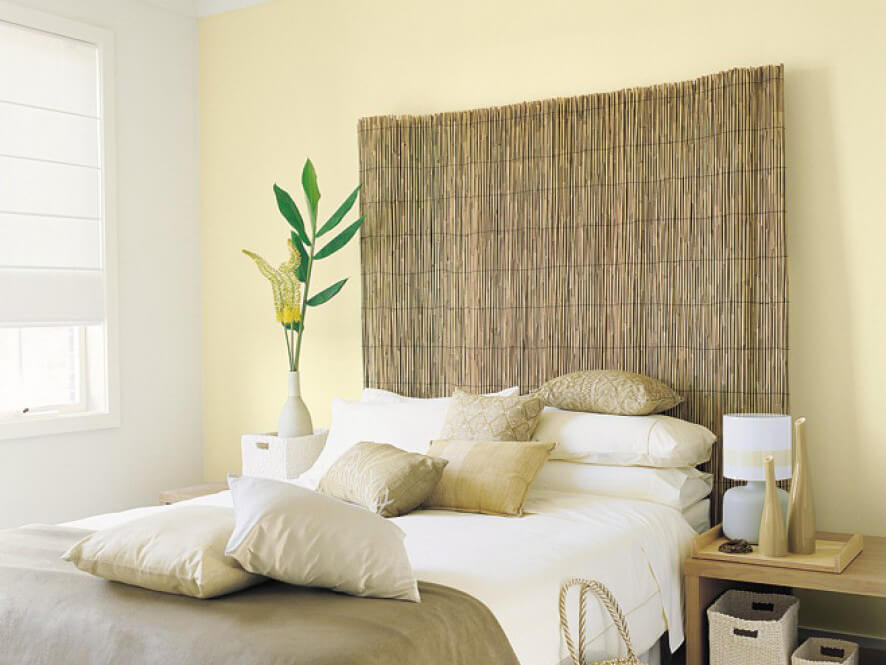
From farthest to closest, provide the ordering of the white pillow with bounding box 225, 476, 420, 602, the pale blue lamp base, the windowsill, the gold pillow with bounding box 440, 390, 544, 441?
the windowsill, the gold pillow with bounding box 440, 390, 544, 441, the pale blue lamp base, the white pillow with bounding box 225, 476, 420, 602

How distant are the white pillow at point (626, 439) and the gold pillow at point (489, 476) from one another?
18 centimetres

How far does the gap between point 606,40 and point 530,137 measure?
470mm

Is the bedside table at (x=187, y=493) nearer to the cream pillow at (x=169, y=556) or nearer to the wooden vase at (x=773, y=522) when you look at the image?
the cream pillow at (x=169, y=556)

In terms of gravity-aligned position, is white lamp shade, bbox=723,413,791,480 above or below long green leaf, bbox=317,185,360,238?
below

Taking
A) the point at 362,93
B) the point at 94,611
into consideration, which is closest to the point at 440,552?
the point at 94,611

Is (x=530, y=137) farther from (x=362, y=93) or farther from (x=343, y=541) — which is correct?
(x=343, y=541)

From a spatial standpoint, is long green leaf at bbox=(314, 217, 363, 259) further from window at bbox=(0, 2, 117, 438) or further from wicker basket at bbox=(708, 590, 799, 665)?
wicker basket at bbox=(708, 590, 799, 665)

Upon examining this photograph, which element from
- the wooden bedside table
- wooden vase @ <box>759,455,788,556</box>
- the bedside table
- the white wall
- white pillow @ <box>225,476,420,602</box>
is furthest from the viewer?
the white wall

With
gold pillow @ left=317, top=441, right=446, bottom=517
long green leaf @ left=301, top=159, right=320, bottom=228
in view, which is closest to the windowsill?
long green leaf @ left=301, top=159, right=320, bottom=228

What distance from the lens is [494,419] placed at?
3.36m

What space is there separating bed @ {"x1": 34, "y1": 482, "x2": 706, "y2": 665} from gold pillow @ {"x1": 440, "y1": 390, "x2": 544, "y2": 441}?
23 cm

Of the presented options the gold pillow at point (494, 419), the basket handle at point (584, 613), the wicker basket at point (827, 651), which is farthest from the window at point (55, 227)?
the wicker basket at point (827, 651)

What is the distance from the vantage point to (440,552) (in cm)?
251

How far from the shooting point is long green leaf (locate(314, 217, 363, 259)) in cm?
413
